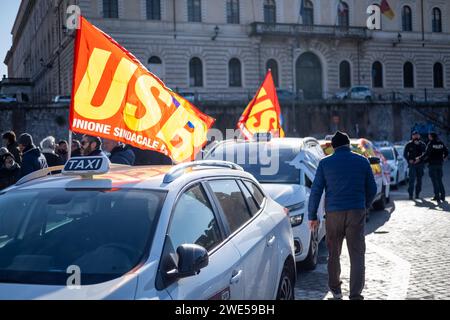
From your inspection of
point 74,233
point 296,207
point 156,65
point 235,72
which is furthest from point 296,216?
point 235,72

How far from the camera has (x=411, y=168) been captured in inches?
626

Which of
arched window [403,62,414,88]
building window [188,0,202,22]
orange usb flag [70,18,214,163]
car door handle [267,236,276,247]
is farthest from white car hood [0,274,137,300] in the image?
arched window [403,62,414,88]

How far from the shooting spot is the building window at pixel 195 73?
46.3 m

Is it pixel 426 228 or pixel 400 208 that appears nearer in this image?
pixel 426 228

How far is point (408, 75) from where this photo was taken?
54094mm

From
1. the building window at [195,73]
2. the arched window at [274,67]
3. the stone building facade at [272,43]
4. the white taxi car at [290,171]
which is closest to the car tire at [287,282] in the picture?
the white taxi car at [290,171]

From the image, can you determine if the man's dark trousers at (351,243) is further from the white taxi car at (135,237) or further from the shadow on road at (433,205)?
the shadow on road at (433,205)

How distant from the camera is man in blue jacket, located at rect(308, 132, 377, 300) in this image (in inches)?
244

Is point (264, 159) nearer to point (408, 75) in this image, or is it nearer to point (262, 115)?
point (262, 115)
